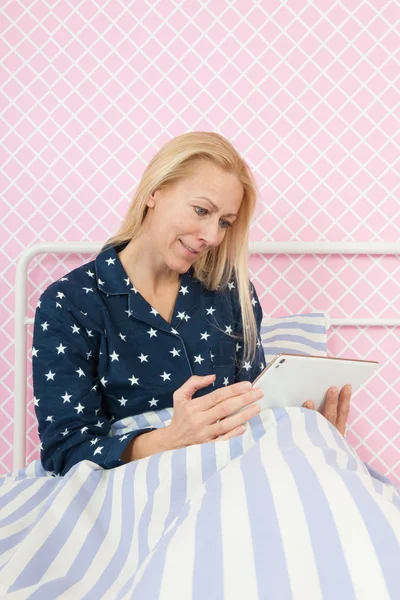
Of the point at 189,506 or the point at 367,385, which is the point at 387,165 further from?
the point at 189,506

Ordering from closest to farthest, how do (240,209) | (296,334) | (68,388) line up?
(68,388)
(240,209)
(296,334)

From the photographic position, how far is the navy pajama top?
1147 mm

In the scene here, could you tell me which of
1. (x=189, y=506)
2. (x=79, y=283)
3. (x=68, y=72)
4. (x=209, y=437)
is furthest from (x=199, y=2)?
(x=189, y=506)

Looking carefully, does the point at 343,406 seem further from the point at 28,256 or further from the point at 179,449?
the point at 28,256

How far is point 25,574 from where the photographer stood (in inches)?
26.1

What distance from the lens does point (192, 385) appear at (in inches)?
38.8

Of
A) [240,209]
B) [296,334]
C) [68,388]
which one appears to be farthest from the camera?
[296,334]

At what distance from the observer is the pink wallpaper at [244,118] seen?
1.76 m

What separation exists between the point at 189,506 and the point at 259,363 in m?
0.85

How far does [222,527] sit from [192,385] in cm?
41

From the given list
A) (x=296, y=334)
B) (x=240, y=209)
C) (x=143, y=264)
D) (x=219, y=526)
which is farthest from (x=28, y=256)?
(x=219, y=526)

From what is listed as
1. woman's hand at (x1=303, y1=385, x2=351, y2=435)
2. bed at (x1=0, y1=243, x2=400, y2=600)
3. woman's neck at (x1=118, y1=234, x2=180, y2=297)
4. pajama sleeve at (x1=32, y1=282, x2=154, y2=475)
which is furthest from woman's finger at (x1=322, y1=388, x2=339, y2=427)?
woman's neck at (x1=118, y1=234, x2=180, y2=297)

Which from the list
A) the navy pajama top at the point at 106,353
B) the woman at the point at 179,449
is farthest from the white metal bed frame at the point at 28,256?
the navy pajama top at the point at 106,353

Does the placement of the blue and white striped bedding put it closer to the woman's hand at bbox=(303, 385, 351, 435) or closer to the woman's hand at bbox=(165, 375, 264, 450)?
the woman's hand at bbox=(165, 375, 264, 450)
